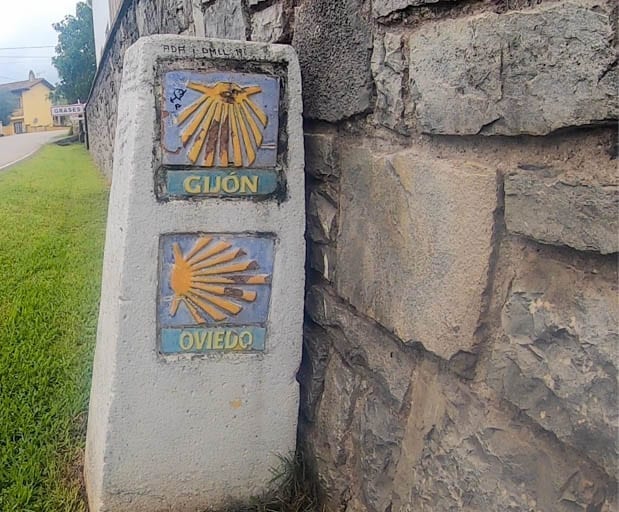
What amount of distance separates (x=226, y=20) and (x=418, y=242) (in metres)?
1.52

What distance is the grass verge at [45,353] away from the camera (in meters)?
2.19

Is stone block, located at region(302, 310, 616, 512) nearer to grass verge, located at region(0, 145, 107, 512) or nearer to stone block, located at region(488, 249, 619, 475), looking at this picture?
stone block, located at region(488, 249, 619, 475)

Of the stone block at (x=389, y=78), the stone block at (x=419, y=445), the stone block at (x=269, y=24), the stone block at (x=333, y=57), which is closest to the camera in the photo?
the stone block at (x=419, y=445)

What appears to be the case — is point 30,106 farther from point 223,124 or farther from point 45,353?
point 223,124

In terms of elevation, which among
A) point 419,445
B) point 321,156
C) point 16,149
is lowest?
point 16,149

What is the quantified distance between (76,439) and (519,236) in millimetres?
1792

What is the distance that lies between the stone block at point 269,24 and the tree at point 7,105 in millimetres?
61887

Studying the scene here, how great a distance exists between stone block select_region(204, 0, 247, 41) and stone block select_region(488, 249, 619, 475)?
156cm

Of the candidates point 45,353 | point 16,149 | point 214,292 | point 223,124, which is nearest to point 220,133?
point 223,124

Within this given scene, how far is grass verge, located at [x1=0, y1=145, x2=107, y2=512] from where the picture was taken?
7.20 ft

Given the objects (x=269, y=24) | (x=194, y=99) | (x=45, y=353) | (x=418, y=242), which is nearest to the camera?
(x=418, y=242)

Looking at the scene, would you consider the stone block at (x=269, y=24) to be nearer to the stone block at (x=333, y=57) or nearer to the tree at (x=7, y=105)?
the stone block at (x=333, y=57)

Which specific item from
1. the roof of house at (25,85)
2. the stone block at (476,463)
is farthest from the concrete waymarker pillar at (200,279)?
the roof of house at (25,85)

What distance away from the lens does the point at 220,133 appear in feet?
5.84
